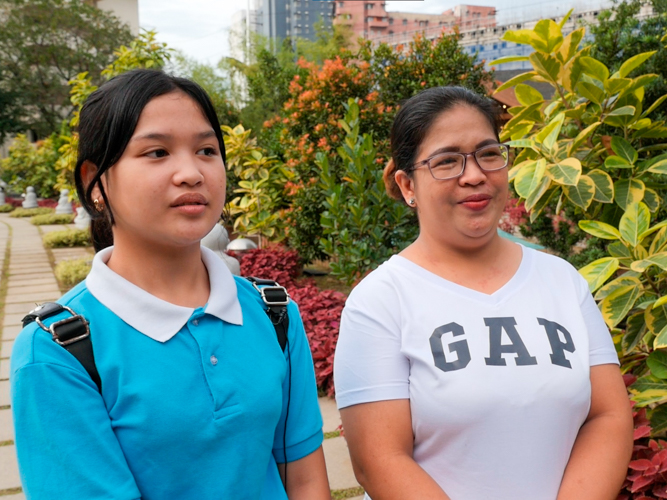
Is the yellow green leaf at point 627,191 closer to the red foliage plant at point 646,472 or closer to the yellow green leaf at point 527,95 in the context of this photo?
the yellow green leaf at point 527,95

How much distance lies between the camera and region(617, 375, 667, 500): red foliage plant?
172cm

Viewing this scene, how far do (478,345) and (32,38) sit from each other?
101 ft

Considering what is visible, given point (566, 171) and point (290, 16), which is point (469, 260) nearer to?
point (566, 171)

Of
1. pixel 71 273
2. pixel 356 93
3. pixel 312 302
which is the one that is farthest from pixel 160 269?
pixel 71 273

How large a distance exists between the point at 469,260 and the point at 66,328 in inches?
36.9

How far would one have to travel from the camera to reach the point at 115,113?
1042mm

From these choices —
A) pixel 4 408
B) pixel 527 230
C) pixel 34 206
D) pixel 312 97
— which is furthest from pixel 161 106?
pixel 34 206

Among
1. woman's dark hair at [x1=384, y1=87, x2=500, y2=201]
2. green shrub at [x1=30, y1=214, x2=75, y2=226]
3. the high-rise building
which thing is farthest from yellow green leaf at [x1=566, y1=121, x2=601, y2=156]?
the high-rise building

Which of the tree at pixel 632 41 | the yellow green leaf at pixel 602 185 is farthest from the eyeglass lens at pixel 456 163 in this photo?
the tree at pixel 632 41

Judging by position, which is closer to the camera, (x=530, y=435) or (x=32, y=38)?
(x=530, y=435)

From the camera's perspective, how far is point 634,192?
7.45 ft

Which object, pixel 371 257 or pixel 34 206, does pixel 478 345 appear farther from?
pixel 34 206

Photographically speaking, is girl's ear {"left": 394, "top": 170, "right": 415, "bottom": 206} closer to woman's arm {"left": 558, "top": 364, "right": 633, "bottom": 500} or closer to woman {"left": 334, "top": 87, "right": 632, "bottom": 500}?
woman {"left": 334, "top": 87, "right": 632, "bottom": 500}

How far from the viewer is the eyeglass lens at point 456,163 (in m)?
1.45
